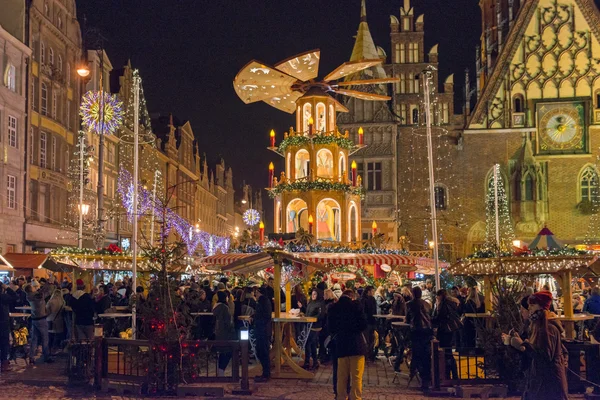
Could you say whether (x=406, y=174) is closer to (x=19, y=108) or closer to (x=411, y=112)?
(x=411, y=112)

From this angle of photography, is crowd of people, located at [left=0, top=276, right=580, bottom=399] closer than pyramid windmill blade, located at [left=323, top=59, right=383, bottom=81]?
Yes

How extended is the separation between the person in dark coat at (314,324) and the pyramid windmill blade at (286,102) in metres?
13.5

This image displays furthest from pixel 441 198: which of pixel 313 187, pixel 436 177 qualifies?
pixel 313 187

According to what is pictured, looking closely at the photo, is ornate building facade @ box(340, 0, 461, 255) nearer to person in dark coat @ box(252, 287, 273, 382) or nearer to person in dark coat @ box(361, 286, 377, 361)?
person in dark coat @ box(361, 286, 377, 361)

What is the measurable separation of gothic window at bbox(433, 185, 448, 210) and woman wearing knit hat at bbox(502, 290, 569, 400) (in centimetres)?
3876

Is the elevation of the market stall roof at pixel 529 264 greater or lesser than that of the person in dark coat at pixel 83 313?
greater

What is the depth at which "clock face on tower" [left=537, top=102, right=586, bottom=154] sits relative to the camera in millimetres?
45094

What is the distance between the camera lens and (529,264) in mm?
18641

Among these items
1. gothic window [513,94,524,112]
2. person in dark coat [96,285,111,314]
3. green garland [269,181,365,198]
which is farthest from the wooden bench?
gothic window [513,94,524,112]

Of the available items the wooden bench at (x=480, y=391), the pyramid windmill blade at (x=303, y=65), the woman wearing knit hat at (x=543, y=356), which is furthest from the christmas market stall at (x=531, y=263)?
the pyramid windmill blade at (x=303, y=65)

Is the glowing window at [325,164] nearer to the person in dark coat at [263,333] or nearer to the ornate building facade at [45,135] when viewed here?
the ornate building facade at [45,135]

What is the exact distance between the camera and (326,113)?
28.2m

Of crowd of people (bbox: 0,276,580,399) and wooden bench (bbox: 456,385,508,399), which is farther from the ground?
crowd of people (bbox: 0,276,580,399)

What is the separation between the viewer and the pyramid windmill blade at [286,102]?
29281 mm
